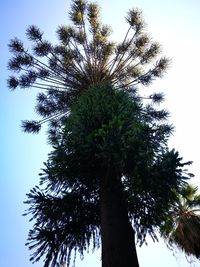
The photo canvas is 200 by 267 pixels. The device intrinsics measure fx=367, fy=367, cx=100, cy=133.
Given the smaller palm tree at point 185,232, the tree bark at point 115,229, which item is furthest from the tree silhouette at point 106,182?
the smaller palm tree at point 185,232

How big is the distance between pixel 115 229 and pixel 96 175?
178cm

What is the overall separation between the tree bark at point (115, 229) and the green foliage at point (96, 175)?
1.19 ft

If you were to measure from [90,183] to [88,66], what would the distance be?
7.98 meters

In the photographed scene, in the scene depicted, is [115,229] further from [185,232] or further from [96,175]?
[185,232]

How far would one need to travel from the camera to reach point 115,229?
25.5ft

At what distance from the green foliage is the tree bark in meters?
0.36

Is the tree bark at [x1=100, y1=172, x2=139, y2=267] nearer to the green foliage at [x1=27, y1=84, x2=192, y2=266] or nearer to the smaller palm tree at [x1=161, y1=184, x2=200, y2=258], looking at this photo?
the green foliage at [x1=27, y1=84, x2=192, y2=266]

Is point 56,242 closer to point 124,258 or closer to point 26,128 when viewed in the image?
point 124,258

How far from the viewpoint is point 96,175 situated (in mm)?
9195

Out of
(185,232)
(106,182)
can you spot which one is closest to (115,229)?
Answer: (106,182)

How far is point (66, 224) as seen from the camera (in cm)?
901

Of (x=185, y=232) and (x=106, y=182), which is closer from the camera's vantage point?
(x=106, y=182)

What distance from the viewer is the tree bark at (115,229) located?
23.4 ft

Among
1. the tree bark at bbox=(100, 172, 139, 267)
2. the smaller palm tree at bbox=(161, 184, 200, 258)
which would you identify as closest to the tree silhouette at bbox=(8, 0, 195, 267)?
the tree bark at bbox=(100, 172, 139, 267)
